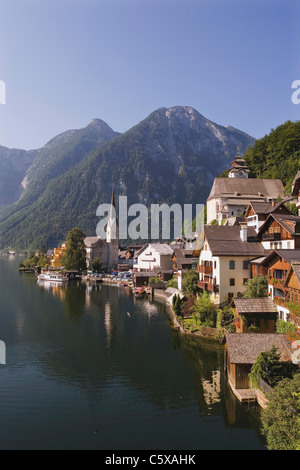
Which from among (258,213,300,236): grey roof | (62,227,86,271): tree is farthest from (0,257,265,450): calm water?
(62,227,86,271): tree

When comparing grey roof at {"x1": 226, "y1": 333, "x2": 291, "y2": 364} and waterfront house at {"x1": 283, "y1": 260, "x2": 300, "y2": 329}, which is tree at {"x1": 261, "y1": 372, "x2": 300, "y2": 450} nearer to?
grey roof at {"x1": 226, "y1": 333, "x2": 291, "y2": 364}

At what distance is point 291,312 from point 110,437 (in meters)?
17.0

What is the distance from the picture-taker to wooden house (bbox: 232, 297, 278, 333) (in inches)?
1255

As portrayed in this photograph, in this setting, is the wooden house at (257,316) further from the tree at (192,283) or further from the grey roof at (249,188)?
the grey roof at (249,188)

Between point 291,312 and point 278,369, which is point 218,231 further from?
point 278,369

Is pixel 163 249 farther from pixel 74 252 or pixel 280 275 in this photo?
pixel 280 275

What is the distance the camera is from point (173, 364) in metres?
32.3

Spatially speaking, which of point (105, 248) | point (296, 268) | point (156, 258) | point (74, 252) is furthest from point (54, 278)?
point (296, 268)

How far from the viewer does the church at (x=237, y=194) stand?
3081 inches

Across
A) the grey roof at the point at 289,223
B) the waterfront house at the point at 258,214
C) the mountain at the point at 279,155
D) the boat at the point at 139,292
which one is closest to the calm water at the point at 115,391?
the grey roof at the point at 289,223

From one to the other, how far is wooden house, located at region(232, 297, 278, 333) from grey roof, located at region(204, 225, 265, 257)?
10937mm

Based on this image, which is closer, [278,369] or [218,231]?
[278,369]

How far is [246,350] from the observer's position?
990 inches
